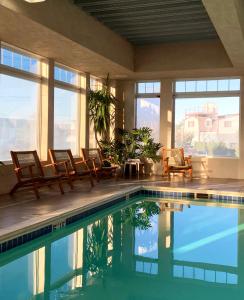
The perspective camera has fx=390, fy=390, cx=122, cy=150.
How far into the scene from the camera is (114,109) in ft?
36.9

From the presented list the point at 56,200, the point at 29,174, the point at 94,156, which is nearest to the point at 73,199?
the point at 56,200

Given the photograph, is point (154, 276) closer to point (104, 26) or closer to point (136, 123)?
point (104, 26)

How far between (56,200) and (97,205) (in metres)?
0.70

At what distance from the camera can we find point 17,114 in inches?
317

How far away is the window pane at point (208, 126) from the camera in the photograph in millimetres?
10922

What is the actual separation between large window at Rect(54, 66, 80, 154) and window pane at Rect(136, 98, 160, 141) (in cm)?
221

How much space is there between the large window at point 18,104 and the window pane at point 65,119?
834 mm

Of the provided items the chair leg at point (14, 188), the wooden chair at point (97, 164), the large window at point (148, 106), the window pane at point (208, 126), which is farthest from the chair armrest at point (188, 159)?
the chair leg at point (14, 188)

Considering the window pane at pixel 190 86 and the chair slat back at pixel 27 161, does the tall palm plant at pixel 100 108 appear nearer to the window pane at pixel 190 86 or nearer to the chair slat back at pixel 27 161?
the window pane at pixel 190 86

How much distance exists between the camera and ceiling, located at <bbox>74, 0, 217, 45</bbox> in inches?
282

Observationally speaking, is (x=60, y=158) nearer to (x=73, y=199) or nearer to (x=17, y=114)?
(x=17, y=114)

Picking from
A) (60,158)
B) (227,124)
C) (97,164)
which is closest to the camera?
(60,158)

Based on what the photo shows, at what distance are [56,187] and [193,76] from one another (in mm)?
5104

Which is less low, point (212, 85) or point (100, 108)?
point (212, 85)
